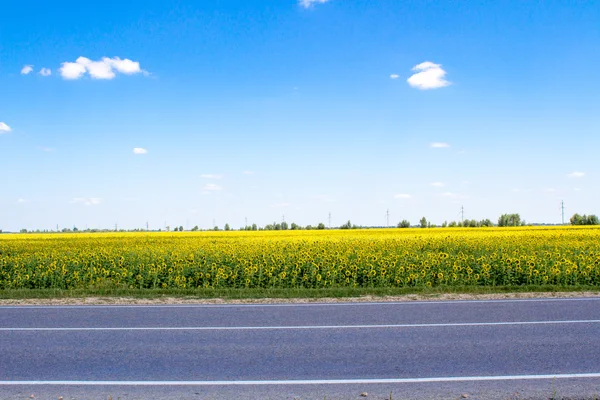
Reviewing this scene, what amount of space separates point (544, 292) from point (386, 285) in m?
4.92

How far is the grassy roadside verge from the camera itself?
48.0 ft

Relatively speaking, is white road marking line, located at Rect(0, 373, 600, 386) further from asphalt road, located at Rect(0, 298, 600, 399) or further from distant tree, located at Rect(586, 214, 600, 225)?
distant tree, located at Rect(586, 214, 600, 225)

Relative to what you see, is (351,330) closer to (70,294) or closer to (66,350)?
(66,350)

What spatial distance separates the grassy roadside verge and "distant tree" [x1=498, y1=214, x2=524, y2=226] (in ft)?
273

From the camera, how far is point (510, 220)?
96.1m

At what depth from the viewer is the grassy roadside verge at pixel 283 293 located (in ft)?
48.0

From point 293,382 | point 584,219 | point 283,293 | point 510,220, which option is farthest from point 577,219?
point 293,382

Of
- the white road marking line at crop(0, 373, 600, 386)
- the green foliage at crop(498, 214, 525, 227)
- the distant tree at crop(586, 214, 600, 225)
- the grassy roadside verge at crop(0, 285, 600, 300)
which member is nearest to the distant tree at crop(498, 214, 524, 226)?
the green foliage at crop(498, 214, 525, 227)

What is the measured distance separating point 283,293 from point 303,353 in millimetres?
7099

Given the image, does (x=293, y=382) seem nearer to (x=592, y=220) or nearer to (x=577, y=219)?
(x=592, y=220)

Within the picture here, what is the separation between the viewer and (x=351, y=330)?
9484 millimetres

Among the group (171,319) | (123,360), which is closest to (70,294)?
(171,319)

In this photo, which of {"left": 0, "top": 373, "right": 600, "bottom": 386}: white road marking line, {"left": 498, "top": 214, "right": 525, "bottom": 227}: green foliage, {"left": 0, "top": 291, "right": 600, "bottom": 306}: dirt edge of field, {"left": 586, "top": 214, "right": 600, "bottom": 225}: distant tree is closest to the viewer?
{"left": 0, "top": 373, "right": 600, "bottom": 386}: white road marking line

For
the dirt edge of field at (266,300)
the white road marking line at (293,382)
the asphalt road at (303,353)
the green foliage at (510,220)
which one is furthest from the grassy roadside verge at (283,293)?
the green foliage at (510,220)
